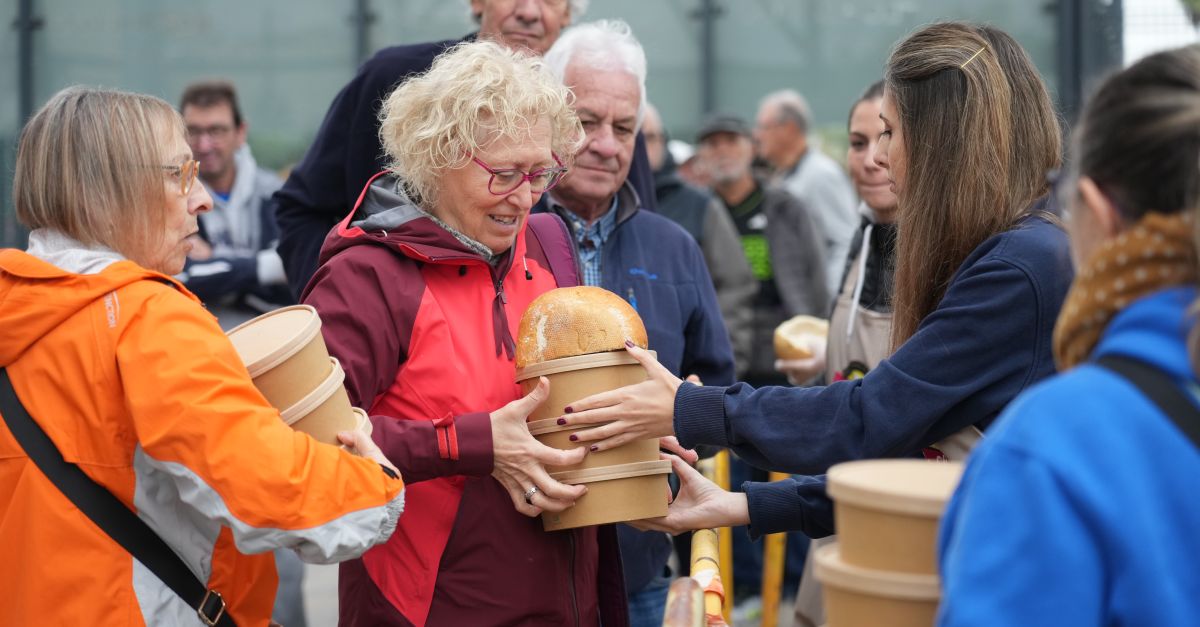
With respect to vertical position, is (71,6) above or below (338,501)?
above

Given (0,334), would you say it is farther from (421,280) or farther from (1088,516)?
(1088,516)

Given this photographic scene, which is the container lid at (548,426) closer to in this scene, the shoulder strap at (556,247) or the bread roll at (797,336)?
the shoulder strap at (556,247)

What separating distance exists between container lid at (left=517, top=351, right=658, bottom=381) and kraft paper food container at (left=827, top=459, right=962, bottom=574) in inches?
35.0

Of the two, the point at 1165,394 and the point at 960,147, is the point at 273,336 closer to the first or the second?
the point at 960,147

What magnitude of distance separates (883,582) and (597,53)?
7.66ft

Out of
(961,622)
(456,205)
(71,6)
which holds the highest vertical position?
(71,6)

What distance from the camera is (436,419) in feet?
8.80

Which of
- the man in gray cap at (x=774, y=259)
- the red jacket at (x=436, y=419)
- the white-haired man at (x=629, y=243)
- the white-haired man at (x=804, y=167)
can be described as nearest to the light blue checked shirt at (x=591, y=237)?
the white-haired man at (x=629, y=243)

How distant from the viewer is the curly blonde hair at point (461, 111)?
2.79 meters

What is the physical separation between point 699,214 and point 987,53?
412cm

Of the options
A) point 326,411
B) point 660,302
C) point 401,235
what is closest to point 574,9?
point 660,302

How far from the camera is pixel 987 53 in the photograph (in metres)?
2.66

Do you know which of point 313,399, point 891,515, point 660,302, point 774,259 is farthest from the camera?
point 774,259

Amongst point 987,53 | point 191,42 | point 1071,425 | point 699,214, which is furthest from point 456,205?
point 191,42
